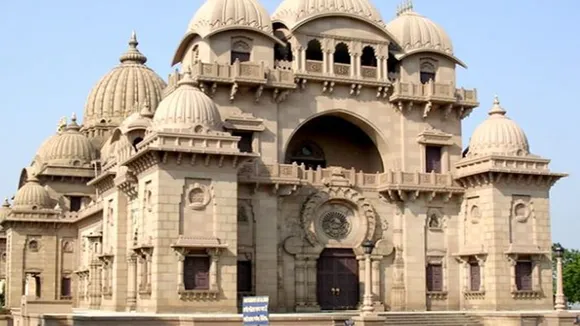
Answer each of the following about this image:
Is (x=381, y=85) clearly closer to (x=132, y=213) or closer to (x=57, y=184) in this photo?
(x=132, y=213)

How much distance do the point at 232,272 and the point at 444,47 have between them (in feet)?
55.7

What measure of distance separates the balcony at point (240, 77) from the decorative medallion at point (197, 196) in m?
5.74

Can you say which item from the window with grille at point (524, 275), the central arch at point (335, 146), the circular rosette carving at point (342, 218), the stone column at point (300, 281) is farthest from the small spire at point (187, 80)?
the window with grille at point (524, 275)

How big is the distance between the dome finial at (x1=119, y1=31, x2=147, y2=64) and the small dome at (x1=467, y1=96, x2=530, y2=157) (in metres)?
35.9

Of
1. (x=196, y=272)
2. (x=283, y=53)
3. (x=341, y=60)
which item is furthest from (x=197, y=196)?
(x=341, y=60)

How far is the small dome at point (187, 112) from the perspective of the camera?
3884cm

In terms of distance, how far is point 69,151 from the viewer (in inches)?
2601

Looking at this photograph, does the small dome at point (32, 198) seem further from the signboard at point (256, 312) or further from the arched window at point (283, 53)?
the signboard at point (256, 312)

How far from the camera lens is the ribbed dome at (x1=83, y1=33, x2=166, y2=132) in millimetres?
69812

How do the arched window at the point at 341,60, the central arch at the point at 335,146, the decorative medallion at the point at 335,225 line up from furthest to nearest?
the central arch at the point at 335,146 → the arched window at the point at 341,60 → the decorative medallion at the point at 335,225

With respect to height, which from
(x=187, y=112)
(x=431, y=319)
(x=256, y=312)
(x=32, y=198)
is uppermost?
(x=187, y=112)

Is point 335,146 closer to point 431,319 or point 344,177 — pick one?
point 344,177

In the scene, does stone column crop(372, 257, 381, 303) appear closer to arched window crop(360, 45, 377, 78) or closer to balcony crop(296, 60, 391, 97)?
balcony crop(296, 60, 391, 97)

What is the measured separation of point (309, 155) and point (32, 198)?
22.2m
